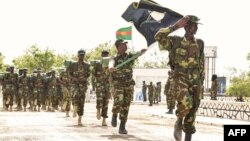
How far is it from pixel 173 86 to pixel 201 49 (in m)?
0.77

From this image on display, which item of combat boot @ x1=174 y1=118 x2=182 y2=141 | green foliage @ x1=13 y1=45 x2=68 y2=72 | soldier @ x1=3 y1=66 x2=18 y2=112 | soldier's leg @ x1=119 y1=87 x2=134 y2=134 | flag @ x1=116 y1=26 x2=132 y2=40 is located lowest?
combat boot @ x1=174 y1=118 x2=182 y2=141

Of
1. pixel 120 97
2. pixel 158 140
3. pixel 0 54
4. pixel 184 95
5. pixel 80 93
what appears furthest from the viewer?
pixel 0 54

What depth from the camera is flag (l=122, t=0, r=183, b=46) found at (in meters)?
9.82

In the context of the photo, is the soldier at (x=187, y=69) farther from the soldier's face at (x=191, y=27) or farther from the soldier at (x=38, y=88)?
the soldier at (x=38, y=88)

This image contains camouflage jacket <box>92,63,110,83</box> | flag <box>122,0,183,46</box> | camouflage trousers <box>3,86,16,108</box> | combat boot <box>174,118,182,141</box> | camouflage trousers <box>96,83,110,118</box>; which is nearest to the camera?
combat boot <box>174,118,182,141</box>

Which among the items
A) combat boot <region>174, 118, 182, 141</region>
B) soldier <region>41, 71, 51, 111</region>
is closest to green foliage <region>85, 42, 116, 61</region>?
soldier <region>41, 71, 51, 111</region>

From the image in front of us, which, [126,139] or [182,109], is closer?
[182,109]

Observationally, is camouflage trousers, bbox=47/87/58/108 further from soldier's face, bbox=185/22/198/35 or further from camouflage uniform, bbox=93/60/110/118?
soldier's face, bbox=185/22/198/35

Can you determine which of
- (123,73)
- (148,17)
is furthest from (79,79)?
(148,17)

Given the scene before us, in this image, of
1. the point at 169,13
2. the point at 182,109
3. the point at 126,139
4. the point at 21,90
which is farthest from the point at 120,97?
the point at 21,90

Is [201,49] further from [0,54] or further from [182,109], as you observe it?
[0,54]

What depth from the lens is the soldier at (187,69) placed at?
8.26 metres

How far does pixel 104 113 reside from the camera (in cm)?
1337

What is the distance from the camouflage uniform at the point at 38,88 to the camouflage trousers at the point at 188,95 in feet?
51.5
